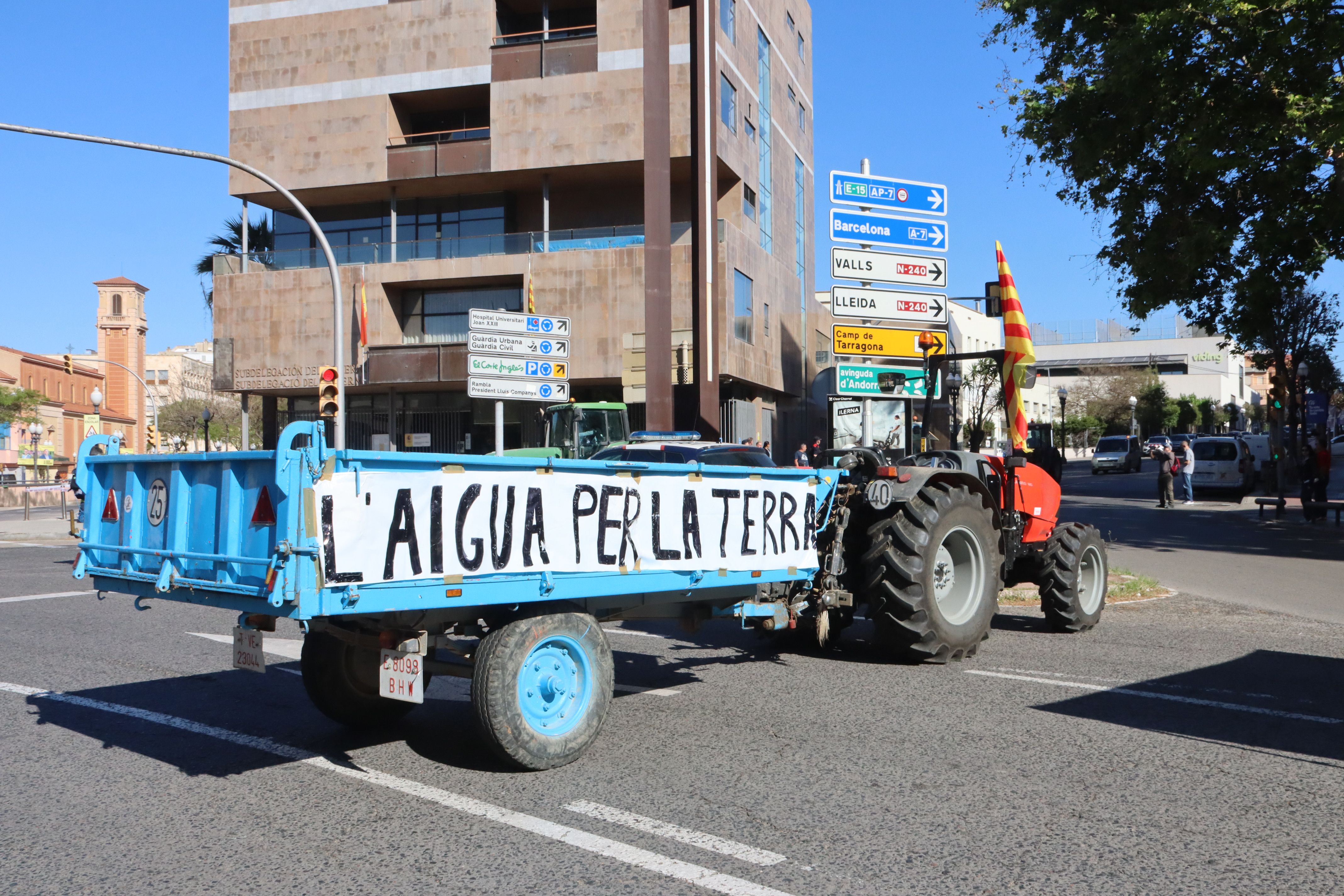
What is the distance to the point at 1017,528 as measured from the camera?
9.35 m

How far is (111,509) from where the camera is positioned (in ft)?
19.2

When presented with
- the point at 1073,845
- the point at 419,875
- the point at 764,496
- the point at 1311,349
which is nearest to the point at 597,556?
the point at 764,496

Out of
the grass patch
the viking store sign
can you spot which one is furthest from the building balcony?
the viking store sign

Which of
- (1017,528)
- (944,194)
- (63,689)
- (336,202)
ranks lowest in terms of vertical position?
(63,689)

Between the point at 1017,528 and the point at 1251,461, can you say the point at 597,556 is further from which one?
the point at 1251,461

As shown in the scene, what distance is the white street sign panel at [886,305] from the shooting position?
14367mm

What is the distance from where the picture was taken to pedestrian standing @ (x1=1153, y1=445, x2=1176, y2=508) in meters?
29.0

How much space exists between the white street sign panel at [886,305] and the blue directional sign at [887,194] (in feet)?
3.71

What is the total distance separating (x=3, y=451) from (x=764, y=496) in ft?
275

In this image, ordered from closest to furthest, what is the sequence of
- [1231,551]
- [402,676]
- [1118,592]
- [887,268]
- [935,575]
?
1. [402,676]
2. [935,575]
3. [1118,592]
4. [887,268]
5. [1231,551]

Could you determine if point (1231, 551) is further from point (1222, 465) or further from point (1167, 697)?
point (1222, 465)

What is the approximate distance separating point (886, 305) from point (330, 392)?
29.2 feet

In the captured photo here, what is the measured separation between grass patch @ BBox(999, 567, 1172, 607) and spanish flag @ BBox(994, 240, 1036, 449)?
2.19 m

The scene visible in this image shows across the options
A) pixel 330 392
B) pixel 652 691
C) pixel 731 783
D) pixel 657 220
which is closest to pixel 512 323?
pixel 330 392
